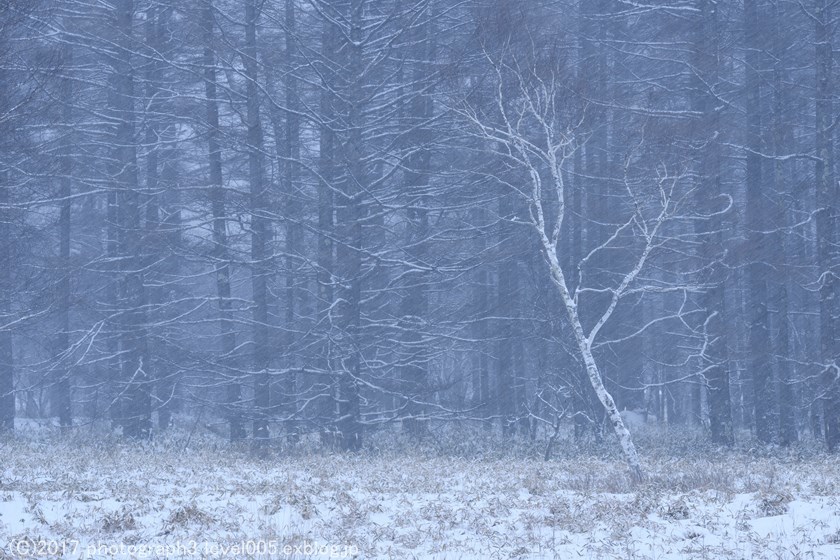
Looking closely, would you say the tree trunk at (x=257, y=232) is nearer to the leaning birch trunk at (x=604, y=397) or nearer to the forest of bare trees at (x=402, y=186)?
the forest of bare trees at (x=402, y=186)

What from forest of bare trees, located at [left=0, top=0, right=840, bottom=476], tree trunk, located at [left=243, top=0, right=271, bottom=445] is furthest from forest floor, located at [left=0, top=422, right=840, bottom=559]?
forest of bare trees, located at [left=0, top=0, right=840, bottom=476]

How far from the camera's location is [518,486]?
38.0 feet

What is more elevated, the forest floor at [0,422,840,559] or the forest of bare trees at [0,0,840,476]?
the forest of bare trees at [0,0,840,476]

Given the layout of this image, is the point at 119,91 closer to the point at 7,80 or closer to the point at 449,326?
the point at 7,80

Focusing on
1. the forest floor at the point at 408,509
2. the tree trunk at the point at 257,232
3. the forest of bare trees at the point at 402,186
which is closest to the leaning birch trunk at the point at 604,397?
the forest floor at the point at 408,509

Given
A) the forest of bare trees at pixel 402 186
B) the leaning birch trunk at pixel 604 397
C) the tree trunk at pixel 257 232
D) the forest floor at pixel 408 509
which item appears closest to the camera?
the forest floor at pixel 408 509

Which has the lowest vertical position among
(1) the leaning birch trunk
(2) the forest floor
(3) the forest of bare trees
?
(2) the forest floor

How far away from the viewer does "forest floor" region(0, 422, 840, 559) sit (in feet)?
24.9

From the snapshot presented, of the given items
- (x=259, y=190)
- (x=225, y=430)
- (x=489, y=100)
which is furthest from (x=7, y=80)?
(x=225, y=430)

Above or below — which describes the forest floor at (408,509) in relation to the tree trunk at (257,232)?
below

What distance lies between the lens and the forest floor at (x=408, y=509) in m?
7.58

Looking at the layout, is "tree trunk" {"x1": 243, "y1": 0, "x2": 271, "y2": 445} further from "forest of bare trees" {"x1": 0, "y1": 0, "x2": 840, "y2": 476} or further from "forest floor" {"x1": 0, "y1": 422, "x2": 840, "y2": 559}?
"forest floor" {"x1": 0, "y1": 422, "x2": 840, "y2": 559}

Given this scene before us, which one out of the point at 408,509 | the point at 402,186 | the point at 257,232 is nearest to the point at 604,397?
the point at 408,509

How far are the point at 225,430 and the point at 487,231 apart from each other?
10.4 metres
